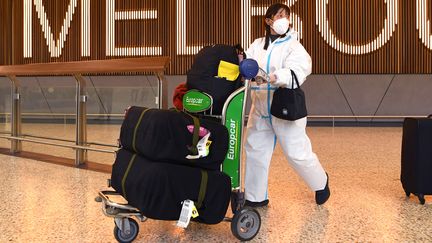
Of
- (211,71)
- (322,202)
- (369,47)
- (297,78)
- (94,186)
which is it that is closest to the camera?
(211,71)

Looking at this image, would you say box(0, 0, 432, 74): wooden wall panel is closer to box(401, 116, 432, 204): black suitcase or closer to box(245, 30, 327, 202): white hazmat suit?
box(401, 116, 432, 204): black suitcase

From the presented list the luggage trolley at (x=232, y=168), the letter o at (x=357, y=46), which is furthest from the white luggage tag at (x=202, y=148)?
the letter o at (x=357, y=46)

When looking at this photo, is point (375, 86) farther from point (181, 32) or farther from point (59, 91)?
point (59, 91)

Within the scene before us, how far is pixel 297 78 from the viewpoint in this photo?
239cm

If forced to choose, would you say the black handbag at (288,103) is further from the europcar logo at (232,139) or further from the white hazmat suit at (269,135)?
the europcar logo at (232,139)

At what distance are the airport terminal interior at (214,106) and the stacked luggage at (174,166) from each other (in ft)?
0.05

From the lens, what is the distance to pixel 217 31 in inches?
405

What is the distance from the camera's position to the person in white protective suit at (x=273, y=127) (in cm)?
253

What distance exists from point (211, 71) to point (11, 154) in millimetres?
3974

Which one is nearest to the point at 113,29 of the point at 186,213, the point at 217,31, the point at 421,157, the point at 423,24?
the point at 217,31

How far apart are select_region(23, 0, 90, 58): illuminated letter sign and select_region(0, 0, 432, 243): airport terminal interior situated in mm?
25

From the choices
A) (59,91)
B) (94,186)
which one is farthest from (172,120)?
(59,91)

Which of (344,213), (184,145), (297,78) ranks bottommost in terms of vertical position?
(344,213)

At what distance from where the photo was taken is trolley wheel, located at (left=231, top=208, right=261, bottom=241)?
203 centimetres
